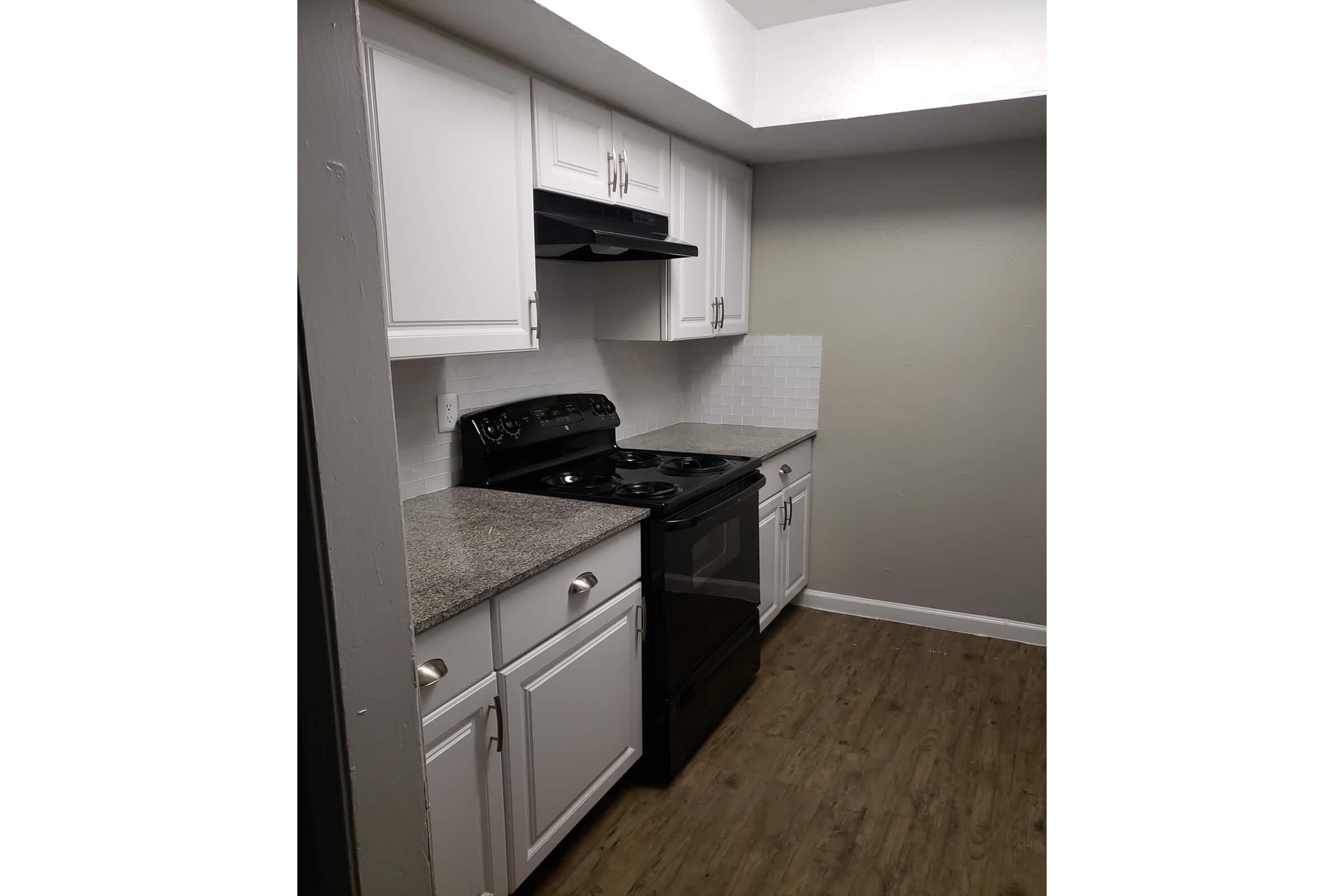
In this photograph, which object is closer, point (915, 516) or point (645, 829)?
point (645, 829)

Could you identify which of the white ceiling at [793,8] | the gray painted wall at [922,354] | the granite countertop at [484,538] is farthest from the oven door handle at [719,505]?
the white ceiling at [793,8]

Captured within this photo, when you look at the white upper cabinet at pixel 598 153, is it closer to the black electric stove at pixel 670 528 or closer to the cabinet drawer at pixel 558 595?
the black electric stove at pixel 670 528

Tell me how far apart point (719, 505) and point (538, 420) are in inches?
26.0

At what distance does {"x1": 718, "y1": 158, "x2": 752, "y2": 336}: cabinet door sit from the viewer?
3.38 meters

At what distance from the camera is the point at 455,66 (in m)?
1.90

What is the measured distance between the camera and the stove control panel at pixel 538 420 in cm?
247

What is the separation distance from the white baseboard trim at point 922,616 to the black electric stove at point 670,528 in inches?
32.9

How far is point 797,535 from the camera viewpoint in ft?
12.0

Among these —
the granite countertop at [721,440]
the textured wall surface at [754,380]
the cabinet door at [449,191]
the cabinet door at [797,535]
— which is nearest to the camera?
the cabinet door at [449,191]

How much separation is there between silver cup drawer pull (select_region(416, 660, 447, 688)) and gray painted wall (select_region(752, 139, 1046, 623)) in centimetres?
249

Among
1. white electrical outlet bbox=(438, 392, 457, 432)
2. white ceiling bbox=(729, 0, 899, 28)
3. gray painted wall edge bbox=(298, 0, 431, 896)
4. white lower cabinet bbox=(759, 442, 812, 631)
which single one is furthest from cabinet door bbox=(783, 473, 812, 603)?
gray painted wall edge bbox=(298, 0, 431, 896)
